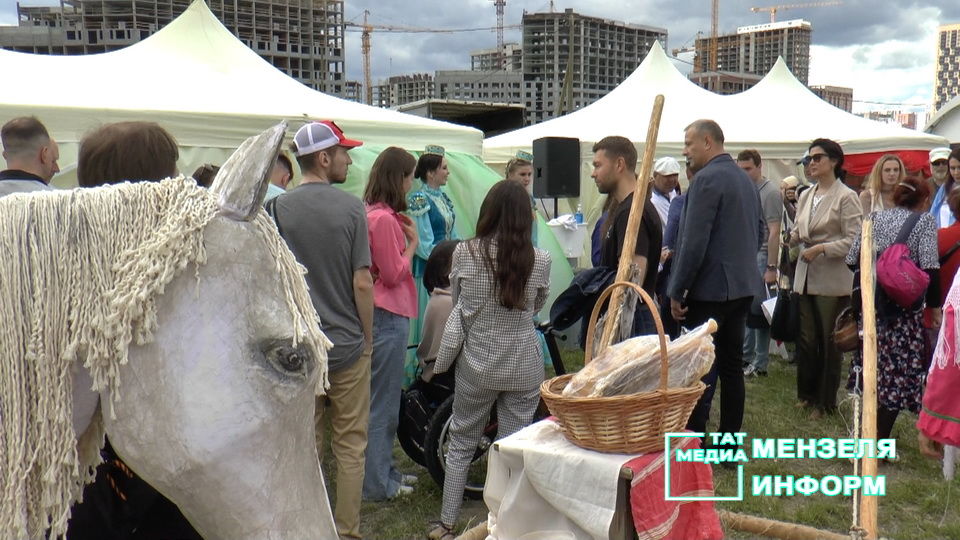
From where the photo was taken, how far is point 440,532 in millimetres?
3463

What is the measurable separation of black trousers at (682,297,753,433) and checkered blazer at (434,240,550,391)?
1105mm

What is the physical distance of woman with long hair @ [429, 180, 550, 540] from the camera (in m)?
3.26

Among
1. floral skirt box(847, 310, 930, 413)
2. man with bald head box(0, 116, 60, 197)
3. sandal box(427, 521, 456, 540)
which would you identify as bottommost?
sandal box(427, 521, 456, 540)

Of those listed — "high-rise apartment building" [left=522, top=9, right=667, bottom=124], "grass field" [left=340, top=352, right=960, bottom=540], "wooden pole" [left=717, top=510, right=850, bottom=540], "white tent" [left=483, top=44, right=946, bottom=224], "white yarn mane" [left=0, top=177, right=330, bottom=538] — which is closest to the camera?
"white yarn mane" [left=0, top=177, right=330, bottom=538]

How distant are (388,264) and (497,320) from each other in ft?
2.16

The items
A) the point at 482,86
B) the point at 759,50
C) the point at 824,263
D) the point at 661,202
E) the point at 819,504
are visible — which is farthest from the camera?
the point at 759,50

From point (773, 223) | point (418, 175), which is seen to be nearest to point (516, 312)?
point (418, 175)

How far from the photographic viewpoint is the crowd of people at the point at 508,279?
120 inches

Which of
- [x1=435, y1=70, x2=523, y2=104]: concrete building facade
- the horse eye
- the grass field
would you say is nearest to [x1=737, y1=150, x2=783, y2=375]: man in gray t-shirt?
the grass field

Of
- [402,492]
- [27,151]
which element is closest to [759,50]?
[402,492]

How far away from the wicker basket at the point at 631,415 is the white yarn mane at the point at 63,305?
1330mm

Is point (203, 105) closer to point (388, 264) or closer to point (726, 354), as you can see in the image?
point (388, 264)

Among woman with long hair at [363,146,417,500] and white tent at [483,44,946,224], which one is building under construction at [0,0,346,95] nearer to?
white tent at [483,44,946,224]

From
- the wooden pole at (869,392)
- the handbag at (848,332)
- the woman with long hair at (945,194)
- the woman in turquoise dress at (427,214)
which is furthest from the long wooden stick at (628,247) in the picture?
the woman with long hair at (945,194)
